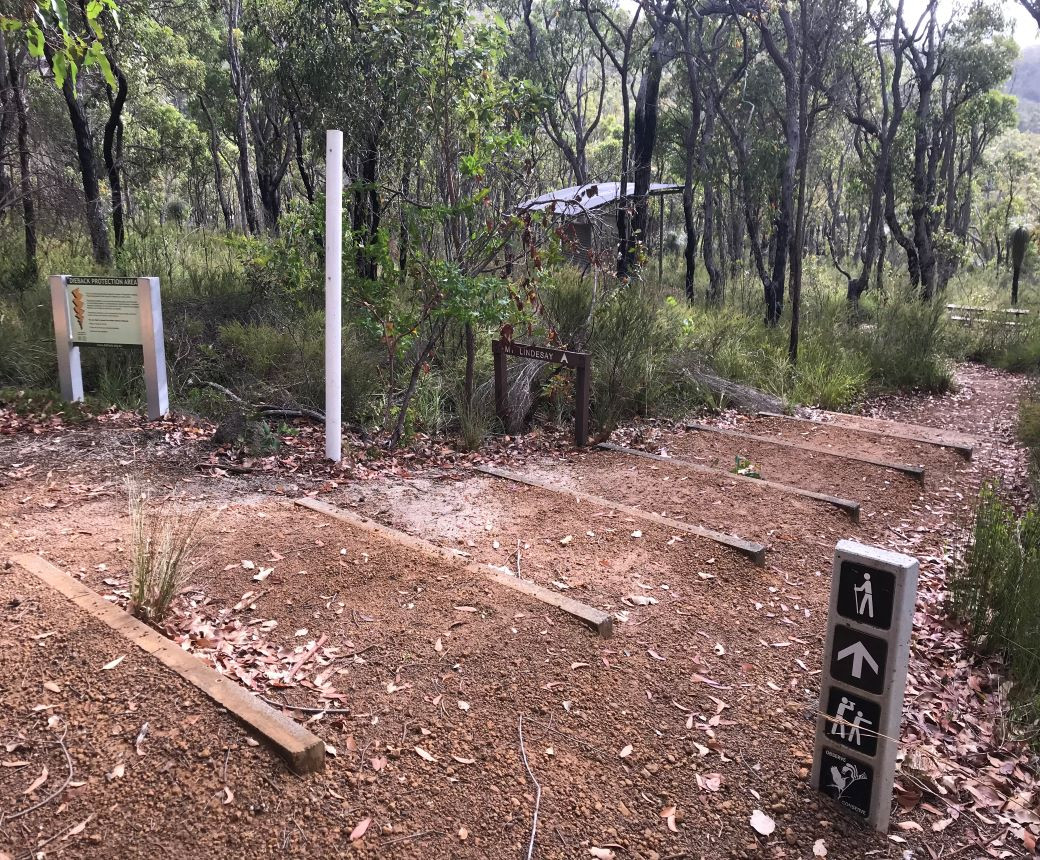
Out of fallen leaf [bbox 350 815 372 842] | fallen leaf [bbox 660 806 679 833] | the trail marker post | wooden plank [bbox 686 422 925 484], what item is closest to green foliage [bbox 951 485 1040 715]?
fallen leaf [bbox 660 806 679 833]

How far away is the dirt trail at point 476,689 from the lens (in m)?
2.26

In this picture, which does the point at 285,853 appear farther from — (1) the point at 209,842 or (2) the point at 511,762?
(2) the point at 511,762

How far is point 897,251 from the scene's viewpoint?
136 feet

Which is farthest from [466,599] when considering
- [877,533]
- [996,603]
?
[877,533]

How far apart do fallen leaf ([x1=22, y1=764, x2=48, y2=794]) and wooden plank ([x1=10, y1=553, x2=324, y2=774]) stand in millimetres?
473

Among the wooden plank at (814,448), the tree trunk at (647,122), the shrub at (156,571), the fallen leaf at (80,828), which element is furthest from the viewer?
the tree trunk at (647,122)

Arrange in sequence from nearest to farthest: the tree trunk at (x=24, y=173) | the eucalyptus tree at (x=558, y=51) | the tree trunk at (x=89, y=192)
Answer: the tree trunk at (x=24, y=173)
the tree trunk at (x=89, y=192)
the eucalyptus tree at (x=558, y=51)

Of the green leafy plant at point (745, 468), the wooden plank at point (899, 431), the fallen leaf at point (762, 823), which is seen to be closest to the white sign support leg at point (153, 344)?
the green leafy plant at point (745, 468)

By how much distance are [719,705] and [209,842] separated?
6.12ft

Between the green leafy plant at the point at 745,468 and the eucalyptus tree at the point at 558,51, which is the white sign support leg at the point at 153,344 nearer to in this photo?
the green leafy plant at the point at 745,468

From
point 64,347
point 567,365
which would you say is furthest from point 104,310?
point 567,365

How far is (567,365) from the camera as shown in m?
6.75

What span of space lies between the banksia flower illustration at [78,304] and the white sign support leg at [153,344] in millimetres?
530

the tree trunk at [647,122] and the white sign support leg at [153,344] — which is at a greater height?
the tree trunk at [647,122]
